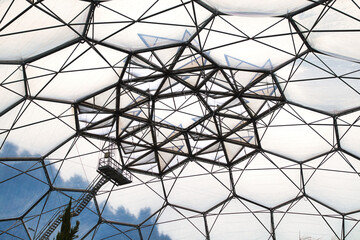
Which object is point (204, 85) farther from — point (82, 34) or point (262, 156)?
point (82, 34)

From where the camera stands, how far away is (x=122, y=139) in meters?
31.3

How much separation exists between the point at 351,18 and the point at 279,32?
402cm

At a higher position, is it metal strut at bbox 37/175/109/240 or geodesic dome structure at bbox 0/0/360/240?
geodesic dome structure at bbox 0/0/360/240

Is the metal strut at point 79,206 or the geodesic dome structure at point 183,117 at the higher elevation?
the geodesic dome structure at point 183,117

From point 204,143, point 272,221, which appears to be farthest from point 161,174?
point 272,221

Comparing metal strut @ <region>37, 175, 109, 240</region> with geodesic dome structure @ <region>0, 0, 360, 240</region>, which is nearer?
geodesic dome structure @ <region>0, 0, 360, 240</region>

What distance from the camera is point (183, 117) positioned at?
30453mm

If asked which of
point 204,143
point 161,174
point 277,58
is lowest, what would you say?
point 161,174

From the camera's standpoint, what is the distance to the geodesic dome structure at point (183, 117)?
21.3 meters

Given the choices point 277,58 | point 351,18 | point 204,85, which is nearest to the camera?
point 351,18

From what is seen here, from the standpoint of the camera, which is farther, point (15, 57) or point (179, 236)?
point (179, 236)

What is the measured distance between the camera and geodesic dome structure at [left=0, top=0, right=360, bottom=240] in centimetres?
2127

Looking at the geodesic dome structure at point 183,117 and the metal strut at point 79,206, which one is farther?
the metal strut at point 79,206

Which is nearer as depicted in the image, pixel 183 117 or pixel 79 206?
pixel 79 206
